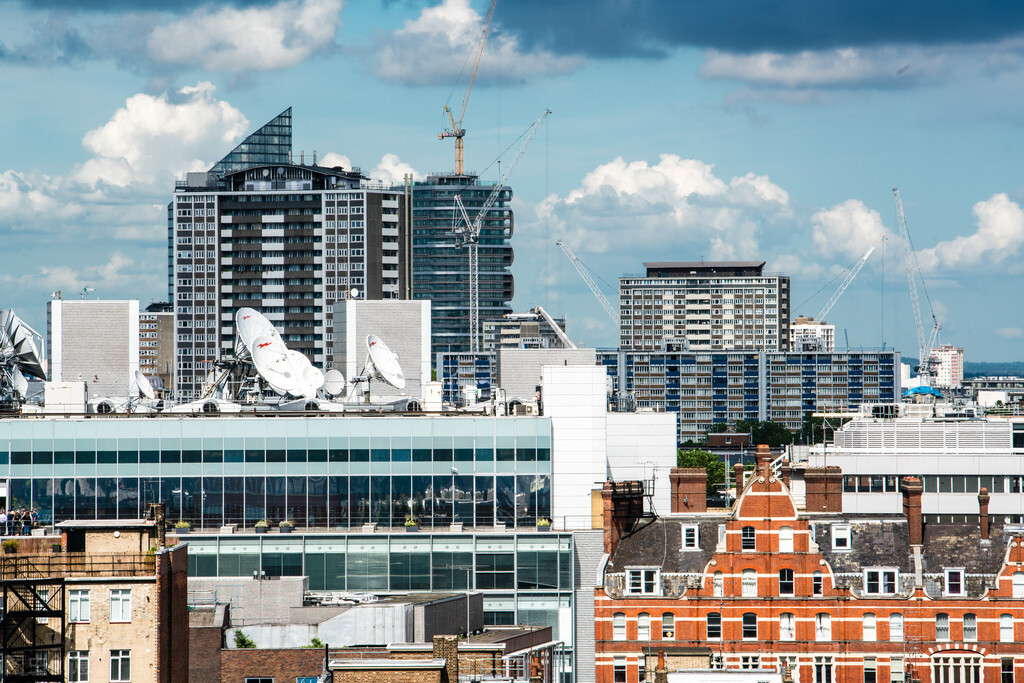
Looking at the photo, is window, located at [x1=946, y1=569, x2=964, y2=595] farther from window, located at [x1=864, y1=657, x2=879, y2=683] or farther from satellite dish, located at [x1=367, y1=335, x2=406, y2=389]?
satellite dish, located at [x1=367, y1=335, x2=406, y2=389]

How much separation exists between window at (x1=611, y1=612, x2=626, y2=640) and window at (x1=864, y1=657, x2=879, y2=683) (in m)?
16.8

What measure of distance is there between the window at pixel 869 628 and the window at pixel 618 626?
54.0 ft

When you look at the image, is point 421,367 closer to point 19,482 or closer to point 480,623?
point 19,482

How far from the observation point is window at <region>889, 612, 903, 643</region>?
363 feet

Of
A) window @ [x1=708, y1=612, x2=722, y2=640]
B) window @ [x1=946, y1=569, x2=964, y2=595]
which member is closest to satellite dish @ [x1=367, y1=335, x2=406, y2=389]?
window @ [x1=708, y1=612, x2=722, y2=640]

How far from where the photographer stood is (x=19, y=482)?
11694 centimetres

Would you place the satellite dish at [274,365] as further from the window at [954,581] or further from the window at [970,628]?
the window at [970,628]

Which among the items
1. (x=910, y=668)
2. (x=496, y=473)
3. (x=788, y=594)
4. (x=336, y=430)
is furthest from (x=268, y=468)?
(x=910, y=668)

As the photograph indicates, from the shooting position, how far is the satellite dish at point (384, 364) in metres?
136

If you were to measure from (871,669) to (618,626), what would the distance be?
17.6 meters

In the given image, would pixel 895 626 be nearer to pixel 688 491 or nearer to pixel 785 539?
pixel 785 539

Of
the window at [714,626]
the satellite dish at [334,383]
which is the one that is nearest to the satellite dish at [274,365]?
the satellite dish at [334,383]

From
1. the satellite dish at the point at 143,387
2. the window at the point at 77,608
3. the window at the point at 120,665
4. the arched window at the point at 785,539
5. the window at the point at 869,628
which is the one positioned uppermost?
the satellite dish at the point at 143,387

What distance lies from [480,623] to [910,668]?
33.2 meters
